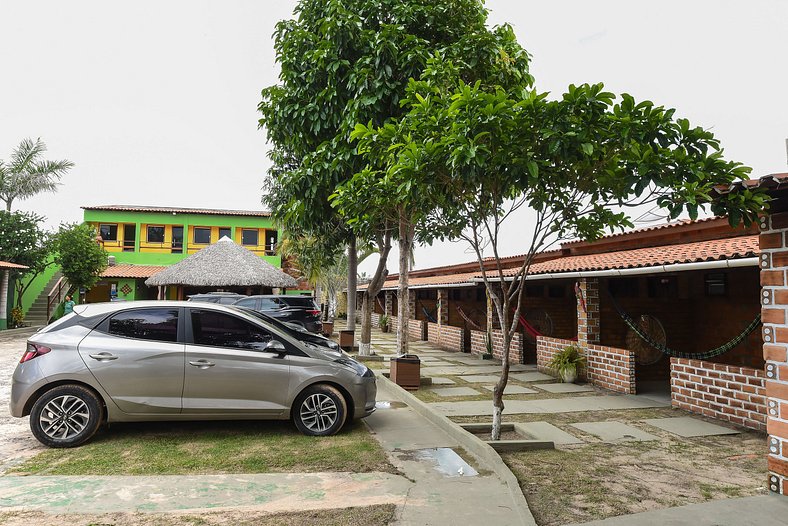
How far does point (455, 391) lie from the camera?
9.04 meters

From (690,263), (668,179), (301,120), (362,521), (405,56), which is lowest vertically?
(362,521)

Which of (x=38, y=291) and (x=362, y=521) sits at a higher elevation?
(x=38, y=291)

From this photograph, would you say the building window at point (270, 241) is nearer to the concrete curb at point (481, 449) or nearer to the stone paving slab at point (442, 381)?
the stone paving slab at point (442, 381)

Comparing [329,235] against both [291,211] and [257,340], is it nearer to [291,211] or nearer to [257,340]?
[291,211]

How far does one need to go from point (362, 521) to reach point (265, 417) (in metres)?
2.41

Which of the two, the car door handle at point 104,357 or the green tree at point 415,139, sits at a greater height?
the green tree at point 415,139

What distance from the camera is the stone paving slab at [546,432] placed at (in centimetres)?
581

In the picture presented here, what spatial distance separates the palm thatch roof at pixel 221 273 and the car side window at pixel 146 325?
1797 cm

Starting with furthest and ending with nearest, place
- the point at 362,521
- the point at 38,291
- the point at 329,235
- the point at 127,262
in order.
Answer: the point at 127,262, the point at 38,291, the point at 329,235, the point at 362,521

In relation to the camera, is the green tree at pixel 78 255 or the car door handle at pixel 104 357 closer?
the car door handle at pixel 104 357

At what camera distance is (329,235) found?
49.6 ft

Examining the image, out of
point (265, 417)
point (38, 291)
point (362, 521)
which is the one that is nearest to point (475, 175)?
point (362, 521)

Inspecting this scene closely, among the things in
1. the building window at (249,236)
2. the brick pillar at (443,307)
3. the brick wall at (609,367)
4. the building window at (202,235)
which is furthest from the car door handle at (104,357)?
the building window at (249,236)

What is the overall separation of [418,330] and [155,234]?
21802 millimetres
